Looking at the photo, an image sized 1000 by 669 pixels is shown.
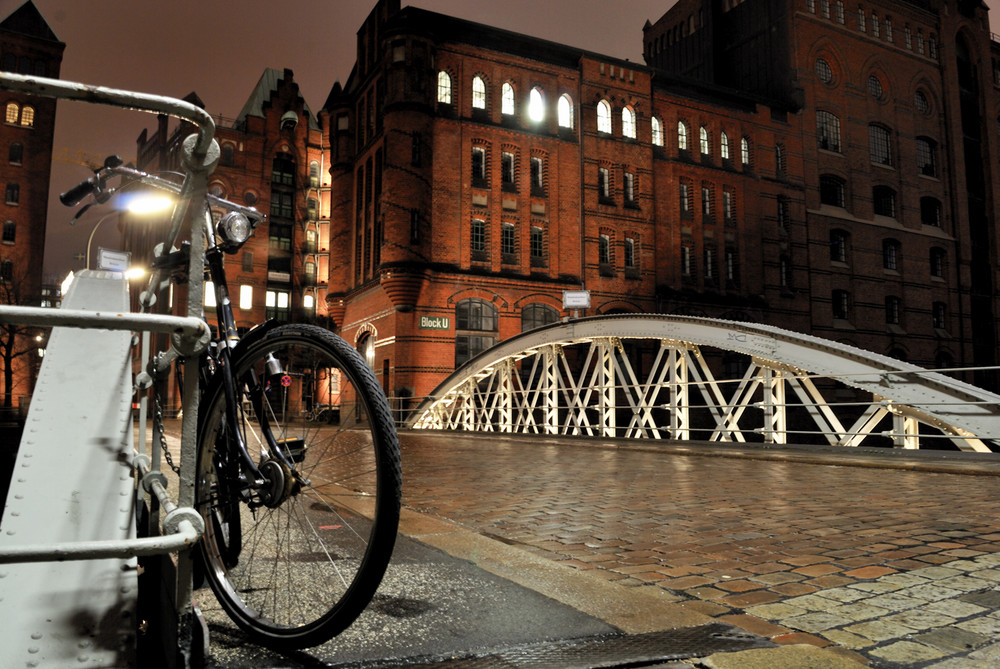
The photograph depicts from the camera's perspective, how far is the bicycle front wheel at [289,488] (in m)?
1.86

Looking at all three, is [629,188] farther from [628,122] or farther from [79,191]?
[79,191]

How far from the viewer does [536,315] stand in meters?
27.5

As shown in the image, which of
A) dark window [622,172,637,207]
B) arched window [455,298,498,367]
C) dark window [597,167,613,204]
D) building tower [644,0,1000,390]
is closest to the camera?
arched window [455,298,498,367]

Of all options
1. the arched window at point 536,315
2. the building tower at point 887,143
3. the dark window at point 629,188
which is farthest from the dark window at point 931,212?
the arched window at point 536,315

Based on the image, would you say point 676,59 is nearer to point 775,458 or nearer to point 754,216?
point 754,216

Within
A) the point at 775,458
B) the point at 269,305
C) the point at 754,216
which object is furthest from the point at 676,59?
the point at 775,458

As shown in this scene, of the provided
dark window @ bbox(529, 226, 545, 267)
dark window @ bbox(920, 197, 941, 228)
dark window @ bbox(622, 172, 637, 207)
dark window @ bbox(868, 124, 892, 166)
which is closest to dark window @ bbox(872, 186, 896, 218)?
dark window @ bbox(868, 124, 892, 166)

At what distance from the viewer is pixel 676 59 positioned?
41562 millimetres

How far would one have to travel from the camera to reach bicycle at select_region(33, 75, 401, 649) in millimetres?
1806

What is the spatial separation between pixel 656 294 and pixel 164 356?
28.4m

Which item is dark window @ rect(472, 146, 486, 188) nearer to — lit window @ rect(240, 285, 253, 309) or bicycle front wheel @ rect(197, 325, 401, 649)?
lit window @ rect(240, 285, 253, 309)

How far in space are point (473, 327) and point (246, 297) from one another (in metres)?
16.6

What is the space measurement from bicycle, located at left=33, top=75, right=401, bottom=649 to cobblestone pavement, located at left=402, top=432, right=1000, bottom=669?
137 cm

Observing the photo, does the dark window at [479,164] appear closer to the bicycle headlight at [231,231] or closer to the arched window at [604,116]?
the arched window at [604,116]
